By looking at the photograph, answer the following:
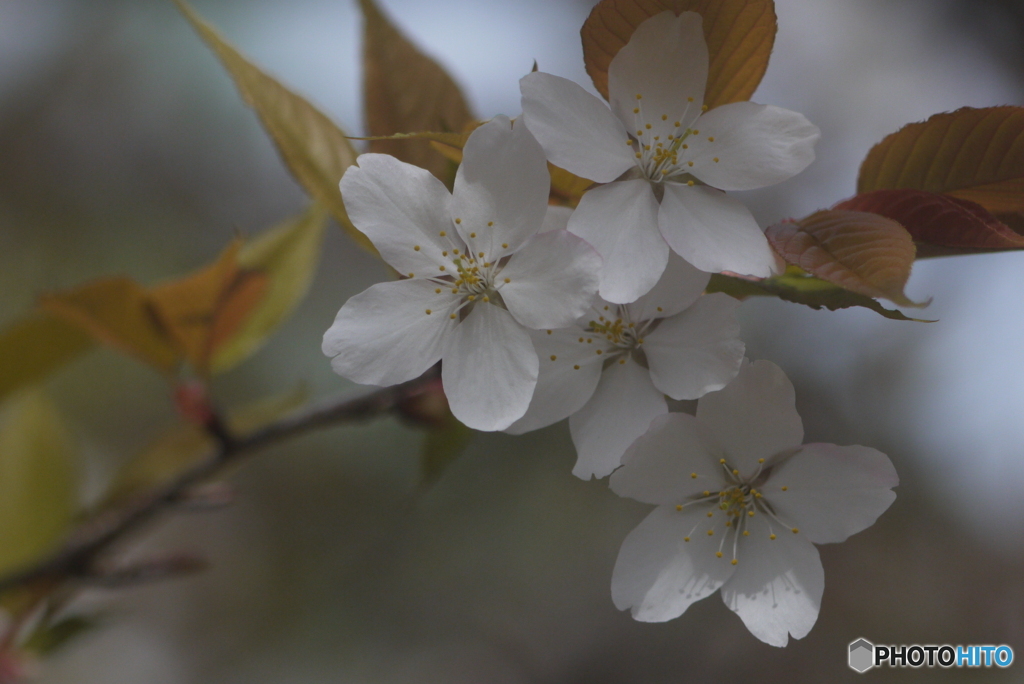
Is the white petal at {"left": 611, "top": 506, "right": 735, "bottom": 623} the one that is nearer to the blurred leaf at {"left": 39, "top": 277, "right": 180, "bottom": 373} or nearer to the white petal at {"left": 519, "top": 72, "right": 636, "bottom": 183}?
the white petal at {"left": 519, "top": 72, "right": 636, "bottom": 183}

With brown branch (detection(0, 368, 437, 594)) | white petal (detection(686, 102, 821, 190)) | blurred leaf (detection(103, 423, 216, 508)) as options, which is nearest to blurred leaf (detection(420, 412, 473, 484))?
brown branch (detection(0, 368, 437, 594))

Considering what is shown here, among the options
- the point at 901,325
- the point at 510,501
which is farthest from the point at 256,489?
the point at 901,325

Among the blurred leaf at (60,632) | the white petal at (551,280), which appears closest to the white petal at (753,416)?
the white petal at (551,280)

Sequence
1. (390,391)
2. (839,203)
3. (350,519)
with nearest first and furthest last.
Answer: (839,203) < (390,391) < (350,519)

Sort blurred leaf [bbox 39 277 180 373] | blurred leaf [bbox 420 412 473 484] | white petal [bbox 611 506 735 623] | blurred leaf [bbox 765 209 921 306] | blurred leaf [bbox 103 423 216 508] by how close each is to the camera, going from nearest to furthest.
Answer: blurred leaf [bbox 765 209 921 306] → white petal [bbox 611 506 735 623] → blurred leaf [bbox 39 277 180 373] → blurred leaf [bbox 420 412 473 484] → blurred leaf [bbox 103 423 216 508]

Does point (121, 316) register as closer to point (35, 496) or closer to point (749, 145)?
point (35, 496)

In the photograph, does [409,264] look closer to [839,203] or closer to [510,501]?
[839,203]
